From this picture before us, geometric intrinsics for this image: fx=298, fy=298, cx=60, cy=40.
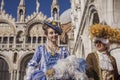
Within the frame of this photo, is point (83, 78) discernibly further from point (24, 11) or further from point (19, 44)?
point (24, 11)

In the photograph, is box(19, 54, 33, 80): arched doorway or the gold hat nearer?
the gold hat

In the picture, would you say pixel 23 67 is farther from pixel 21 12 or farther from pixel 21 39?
pixel 21 12

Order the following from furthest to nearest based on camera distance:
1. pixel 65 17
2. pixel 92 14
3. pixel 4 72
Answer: pixel 65 17, pixel 4 72, pixel 92 14

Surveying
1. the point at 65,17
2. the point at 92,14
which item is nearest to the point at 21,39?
the point at 65,17

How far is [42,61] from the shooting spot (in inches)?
185

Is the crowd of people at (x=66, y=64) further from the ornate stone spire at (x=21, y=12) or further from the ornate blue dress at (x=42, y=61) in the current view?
the ornate stone spire at (x=21, y=12)

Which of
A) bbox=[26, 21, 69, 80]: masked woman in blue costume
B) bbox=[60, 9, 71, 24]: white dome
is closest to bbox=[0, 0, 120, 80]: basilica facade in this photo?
bbox=[60, 9, 71, 24]: white dome

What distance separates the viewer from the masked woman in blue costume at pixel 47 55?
4.58 meters

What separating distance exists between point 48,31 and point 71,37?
28.2 m

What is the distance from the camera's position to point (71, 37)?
108 ft

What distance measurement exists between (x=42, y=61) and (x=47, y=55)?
13 centimetres

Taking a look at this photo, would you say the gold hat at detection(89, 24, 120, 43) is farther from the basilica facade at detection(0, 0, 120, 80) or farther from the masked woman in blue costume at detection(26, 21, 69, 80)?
the basilica facade at detection(0, 0, 120, 80)

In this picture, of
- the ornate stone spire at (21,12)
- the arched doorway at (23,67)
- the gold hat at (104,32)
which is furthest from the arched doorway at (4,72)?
the gold hat at (104,32)

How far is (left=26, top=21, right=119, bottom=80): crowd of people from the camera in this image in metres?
4.25
